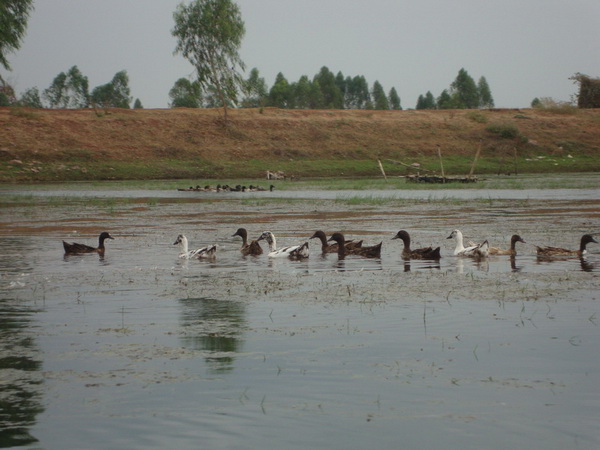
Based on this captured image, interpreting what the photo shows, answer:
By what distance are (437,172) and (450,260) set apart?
52.6 metres

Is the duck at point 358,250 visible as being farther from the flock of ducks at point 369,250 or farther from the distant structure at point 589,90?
the distant structure at point 589,90

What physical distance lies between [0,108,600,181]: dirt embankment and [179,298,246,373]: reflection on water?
49882mm

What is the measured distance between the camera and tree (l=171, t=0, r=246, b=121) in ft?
272

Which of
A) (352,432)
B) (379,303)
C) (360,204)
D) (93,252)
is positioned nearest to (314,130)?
(360,204)

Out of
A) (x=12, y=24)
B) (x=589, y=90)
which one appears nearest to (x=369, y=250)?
(x=12, y=24)

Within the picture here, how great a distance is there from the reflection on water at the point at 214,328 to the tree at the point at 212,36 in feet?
236

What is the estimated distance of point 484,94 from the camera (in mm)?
142750

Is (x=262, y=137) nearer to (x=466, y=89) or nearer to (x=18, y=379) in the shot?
(x=466, y=89)

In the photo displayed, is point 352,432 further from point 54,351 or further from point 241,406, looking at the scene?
point 54,351

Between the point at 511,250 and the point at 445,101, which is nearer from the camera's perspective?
the point at 511,250

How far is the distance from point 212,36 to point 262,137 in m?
12.2

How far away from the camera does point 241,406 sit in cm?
720

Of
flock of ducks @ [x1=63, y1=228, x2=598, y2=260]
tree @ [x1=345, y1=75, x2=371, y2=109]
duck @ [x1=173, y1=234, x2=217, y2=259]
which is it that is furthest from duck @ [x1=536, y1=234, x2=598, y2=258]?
tree @ [x1=345, y1=75, x2=371, y2=109]

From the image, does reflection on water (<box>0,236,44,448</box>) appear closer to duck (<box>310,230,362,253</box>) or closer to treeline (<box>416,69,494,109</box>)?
duck (<box>310,230,362,253</box>)
